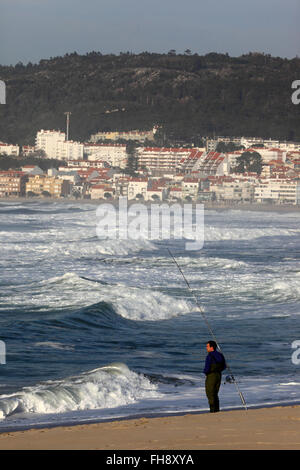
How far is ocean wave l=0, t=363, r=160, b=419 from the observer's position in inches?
376

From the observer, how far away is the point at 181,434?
730cm

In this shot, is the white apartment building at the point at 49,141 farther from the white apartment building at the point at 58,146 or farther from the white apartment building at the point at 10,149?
the white apartment building at the point at 10,149

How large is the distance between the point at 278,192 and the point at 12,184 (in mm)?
29573

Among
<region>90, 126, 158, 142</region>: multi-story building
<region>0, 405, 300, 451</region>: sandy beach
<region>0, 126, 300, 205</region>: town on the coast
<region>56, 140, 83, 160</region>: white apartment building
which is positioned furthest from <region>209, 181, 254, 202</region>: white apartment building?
<region>0, 405, 300, 451</region>: sandy beach

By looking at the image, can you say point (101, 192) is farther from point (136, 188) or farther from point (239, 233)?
point (239, 233)

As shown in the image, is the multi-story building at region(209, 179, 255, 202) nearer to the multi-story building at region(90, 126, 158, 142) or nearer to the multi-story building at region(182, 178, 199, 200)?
the multi-story building at region(182, 178, 199, 200)

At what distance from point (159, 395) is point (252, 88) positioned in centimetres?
15991

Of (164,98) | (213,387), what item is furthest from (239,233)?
(164,98)

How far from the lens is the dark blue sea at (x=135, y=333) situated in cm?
998

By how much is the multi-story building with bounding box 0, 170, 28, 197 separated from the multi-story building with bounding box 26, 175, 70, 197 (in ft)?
2.57

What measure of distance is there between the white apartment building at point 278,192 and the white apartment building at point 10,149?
47438 mm

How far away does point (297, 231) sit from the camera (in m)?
47.6

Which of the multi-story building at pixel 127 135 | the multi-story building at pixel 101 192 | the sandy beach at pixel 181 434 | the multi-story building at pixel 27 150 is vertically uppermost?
the multi-story building at pixel 127 135

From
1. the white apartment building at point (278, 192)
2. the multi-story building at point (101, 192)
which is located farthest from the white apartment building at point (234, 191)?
the multi-story building at point (101, 192)
